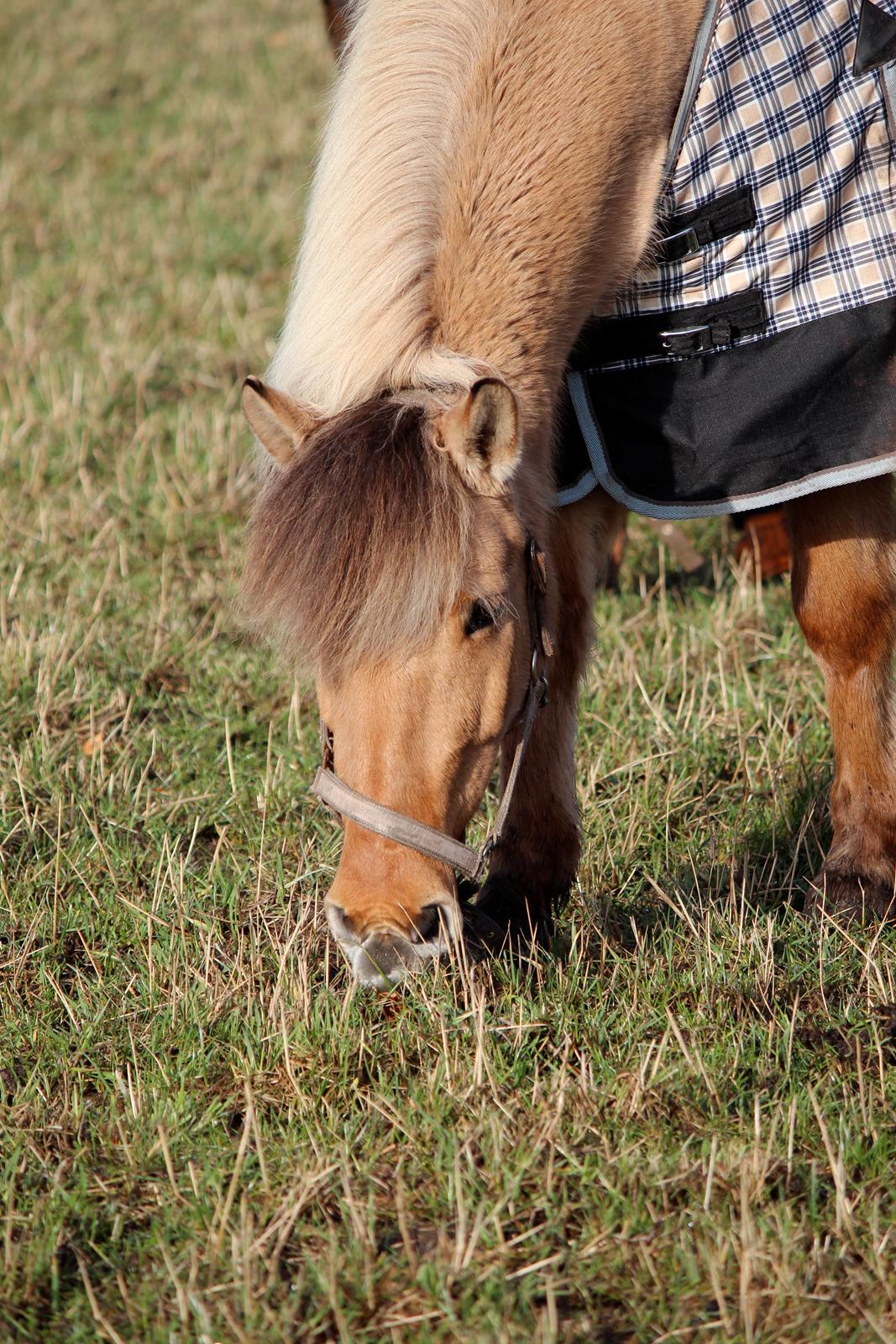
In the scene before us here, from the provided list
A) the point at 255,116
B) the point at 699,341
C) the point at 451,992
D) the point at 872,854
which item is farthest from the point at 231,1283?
the point at 255,116

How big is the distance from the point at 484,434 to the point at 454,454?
0.07 meters

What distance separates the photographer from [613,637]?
468 cm

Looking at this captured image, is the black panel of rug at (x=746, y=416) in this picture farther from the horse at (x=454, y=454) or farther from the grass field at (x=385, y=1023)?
the grass field at (x=385, y=1023)

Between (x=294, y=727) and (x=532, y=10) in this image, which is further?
(x=294, y=727)

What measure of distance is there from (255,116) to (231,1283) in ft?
31.1

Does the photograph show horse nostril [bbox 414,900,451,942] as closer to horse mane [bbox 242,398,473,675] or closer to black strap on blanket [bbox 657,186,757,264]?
horse mane [bbox 242,398,473,675]

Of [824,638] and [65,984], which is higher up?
[824,638]

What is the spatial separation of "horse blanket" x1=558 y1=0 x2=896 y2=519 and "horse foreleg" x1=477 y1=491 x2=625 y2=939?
275mm

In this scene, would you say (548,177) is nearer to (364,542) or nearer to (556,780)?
(364,542)

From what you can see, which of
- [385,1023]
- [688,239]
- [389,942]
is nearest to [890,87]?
[688,239]

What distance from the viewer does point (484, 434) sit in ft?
8.49

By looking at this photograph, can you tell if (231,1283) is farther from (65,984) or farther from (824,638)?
(824,638)

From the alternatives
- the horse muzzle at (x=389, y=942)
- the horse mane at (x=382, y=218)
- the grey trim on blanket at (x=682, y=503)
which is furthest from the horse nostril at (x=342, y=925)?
the grey trim on blanket at (x=682, y=503)

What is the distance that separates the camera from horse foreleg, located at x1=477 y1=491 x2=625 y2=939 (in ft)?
11.3
